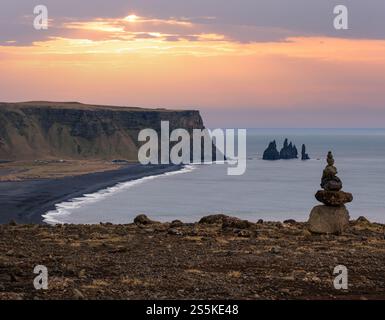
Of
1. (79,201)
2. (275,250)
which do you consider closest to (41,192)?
(79,201)

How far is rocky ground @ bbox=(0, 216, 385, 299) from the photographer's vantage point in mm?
19547

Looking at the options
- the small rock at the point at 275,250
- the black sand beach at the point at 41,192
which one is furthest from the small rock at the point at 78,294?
the black sand beach at the point at 41,192

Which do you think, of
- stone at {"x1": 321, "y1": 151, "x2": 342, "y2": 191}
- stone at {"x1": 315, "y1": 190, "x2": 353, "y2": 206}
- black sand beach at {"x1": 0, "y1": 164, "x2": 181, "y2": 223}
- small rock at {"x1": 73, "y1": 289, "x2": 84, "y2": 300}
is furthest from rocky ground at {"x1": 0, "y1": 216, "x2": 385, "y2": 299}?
black sand beach at {"x1": 0, "y1": 164, "x2": 181, "y2": 223}

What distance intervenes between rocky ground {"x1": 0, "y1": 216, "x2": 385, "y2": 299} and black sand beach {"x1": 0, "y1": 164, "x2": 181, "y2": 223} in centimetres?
5517

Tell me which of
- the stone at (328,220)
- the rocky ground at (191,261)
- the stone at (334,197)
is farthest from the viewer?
the stone at (328,220)

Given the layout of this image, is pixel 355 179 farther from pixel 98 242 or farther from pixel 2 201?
pixel 98 242

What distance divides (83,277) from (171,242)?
864cm

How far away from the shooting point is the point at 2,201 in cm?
10844

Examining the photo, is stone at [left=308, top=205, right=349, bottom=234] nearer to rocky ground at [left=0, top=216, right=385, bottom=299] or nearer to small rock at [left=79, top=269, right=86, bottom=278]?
rocky ground at [left=0, top=216, right=385, bottom=299]

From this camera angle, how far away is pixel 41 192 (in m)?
127

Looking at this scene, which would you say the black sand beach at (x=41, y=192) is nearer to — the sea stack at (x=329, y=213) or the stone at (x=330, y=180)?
the sea stack at (x=329, y=213)

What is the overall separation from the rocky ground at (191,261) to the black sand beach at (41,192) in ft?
Answer: 181

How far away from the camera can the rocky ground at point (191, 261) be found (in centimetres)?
1955
